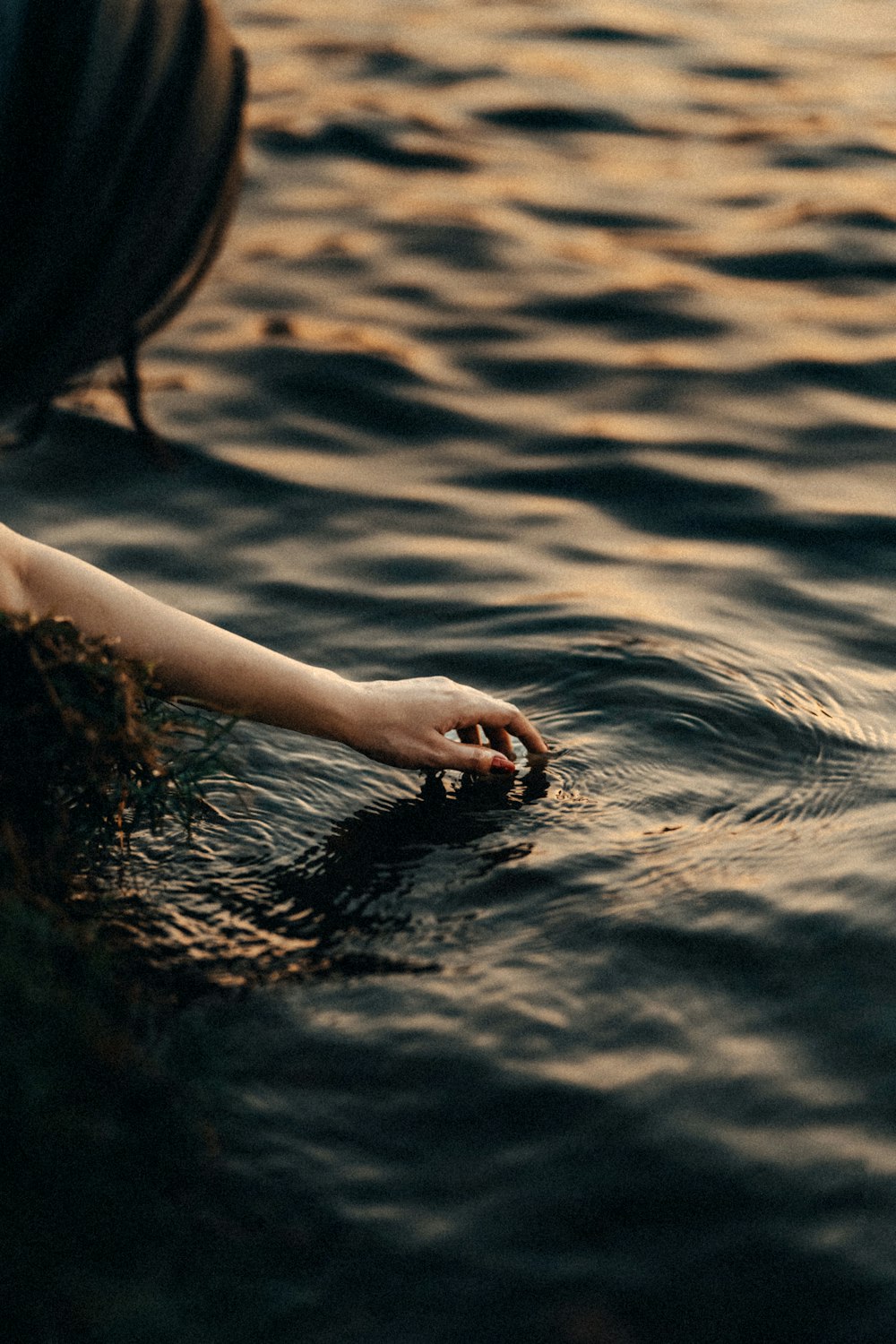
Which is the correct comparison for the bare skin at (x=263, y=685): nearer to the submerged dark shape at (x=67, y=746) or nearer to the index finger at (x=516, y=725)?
the index finger at (x=516, y=725)

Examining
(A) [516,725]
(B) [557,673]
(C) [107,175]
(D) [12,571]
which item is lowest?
(B) [557,673]

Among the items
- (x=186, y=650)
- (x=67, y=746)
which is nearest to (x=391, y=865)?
(x=186, y=650)

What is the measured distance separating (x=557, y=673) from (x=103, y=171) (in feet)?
7.48

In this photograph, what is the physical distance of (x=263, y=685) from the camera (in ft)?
9.76

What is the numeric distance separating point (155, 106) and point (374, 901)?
160cm

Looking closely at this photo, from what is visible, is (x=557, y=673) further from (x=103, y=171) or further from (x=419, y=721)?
(x=103, y=171)

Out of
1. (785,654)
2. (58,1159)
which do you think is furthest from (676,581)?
A: (58,1159)

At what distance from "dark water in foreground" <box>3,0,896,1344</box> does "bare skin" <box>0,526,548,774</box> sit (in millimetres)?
211

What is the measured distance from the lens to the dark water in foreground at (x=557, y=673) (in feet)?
7.83

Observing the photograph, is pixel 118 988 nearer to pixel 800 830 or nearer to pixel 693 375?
pixel 800 830

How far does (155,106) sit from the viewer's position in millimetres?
1775

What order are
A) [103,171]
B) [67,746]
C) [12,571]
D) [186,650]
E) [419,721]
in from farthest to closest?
[419,721]
[186,650]
[12,571]
[67,746]
[103,171]

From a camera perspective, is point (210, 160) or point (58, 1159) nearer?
point (210, 160)

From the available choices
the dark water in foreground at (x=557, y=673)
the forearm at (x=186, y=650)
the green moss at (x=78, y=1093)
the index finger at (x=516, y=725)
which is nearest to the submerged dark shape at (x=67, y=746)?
the green moss at (x=78, y=1093)
